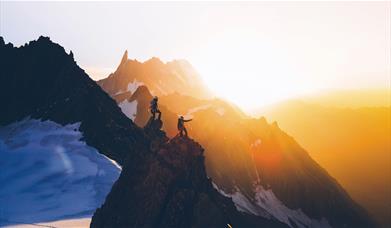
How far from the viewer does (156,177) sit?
1681 inches

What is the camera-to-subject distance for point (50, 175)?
80812mm

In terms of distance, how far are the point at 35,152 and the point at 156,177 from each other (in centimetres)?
5703

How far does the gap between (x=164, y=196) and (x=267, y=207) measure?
150m

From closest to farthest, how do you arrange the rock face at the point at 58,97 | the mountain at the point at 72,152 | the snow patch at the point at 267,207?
1. the mountain at the point at 72,152
2. the rock face at the point at 58,97
3. the snow patch at the point at 267,207

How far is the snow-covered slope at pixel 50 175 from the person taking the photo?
66438 millimetres

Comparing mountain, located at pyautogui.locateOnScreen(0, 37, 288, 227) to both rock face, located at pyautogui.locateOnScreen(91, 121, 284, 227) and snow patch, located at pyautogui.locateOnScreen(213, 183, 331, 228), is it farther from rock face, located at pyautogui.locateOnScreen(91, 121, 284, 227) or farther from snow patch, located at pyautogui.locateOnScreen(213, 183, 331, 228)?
snow patch, located at pyautogui.locateOnScreen(213, 183, 331, 228)

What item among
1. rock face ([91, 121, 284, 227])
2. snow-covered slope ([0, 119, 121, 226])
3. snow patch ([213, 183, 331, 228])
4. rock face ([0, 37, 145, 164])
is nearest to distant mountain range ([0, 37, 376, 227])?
rock face ([91, 121, 284, 227])

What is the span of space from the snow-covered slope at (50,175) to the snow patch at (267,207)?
7811 cm

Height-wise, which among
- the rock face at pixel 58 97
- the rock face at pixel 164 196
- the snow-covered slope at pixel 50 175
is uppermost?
the rock face at pixel 58 97

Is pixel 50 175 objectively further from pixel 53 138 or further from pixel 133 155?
pixel 133 155

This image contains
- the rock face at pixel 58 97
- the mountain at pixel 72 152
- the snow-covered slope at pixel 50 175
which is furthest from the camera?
the rock face at pixel 58 97

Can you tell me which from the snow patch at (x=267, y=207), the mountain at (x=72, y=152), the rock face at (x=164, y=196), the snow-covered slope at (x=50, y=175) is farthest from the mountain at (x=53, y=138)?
the snow patch at (x=267, y=207)

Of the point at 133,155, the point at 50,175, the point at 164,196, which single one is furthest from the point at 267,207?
the point at 164,196

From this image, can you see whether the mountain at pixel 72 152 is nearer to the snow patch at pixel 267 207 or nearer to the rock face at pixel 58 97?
the rock face at pixel 58 97
